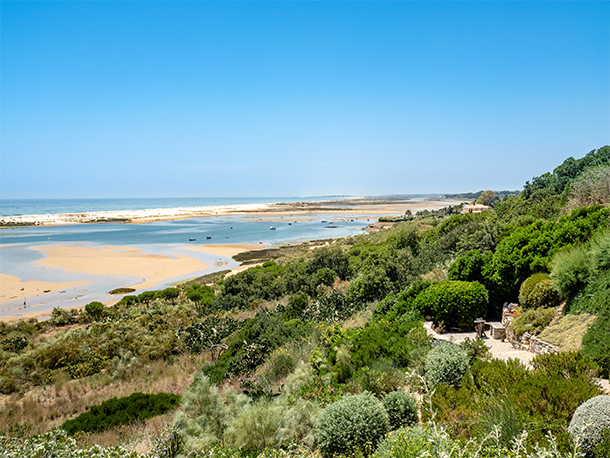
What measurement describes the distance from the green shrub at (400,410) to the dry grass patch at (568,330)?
3.24 metres

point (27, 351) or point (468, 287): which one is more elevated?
point (468, 287)

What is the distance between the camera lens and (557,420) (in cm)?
384

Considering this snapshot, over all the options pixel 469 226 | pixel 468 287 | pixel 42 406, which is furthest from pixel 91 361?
pixel 469 226

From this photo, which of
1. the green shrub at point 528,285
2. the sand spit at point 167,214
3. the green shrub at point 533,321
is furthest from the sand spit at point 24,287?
the sand spit at point 167,214

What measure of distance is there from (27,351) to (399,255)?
16066mm

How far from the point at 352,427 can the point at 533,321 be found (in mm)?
5573

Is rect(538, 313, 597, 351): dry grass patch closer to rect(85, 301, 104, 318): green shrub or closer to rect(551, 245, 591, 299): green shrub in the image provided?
rect(551, 245, 591, 299): green shrub

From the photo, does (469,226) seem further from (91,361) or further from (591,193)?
(91,361)

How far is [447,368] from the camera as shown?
5570 mm

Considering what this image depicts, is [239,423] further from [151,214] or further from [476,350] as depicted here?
[151,214]

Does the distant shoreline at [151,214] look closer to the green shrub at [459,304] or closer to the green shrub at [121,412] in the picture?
the green shrub at [121,412]

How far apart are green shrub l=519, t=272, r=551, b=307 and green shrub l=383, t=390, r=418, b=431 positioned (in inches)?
228

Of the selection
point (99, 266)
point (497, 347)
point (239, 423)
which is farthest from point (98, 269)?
point (497, 347)

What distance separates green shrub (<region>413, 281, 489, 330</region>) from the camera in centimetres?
927
